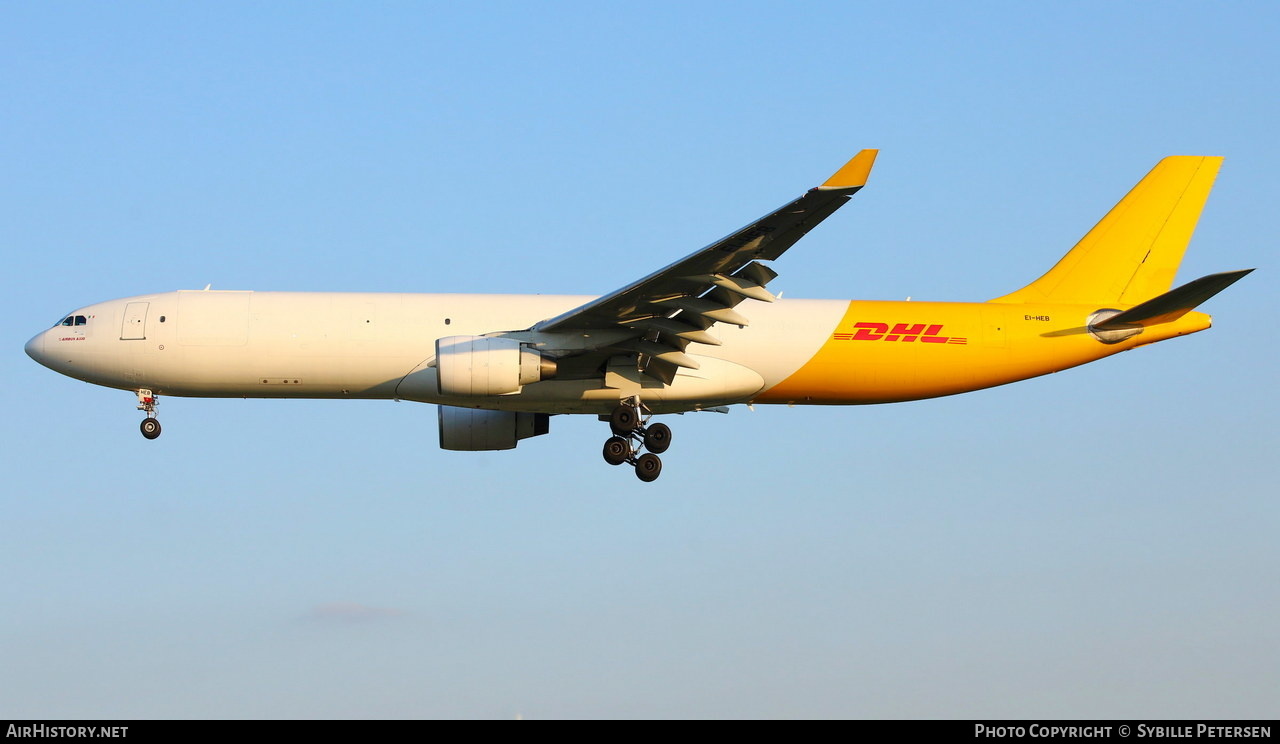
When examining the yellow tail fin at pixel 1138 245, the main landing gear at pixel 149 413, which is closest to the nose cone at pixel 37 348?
the main landing gear at pixel 149 413

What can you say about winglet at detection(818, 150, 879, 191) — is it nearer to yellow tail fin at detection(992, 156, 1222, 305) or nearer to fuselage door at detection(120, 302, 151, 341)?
yellow tail fin at detection(992, 156, 1222, 305)

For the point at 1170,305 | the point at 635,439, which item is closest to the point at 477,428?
the point at 635,439

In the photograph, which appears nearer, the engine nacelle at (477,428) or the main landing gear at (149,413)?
the main landing gear at (149,413)

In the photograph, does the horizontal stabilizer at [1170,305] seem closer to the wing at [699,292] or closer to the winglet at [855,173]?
the wing at [699,292]

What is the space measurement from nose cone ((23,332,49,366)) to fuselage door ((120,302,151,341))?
82.8 inches

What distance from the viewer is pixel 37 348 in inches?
1296

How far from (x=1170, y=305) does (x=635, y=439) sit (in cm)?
1220

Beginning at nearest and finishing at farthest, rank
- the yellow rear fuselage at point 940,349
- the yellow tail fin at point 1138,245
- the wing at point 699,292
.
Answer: the wing at point 699,292
the yellow rear fuselage at point 940,349
the yellow tail fin at point 1138,245

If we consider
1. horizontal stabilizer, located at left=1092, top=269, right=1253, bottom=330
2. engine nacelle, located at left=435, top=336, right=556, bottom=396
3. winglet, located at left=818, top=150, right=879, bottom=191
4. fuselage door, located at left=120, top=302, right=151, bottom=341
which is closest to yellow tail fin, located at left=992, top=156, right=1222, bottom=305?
horizontal stabilizer, located at left=1092, top=269, right=1253, bottom=330

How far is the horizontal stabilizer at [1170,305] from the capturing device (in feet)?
101

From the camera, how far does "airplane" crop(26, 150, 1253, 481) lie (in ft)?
101

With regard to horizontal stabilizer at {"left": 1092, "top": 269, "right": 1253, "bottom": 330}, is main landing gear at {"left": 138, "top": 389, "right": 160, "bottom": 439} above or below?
below
